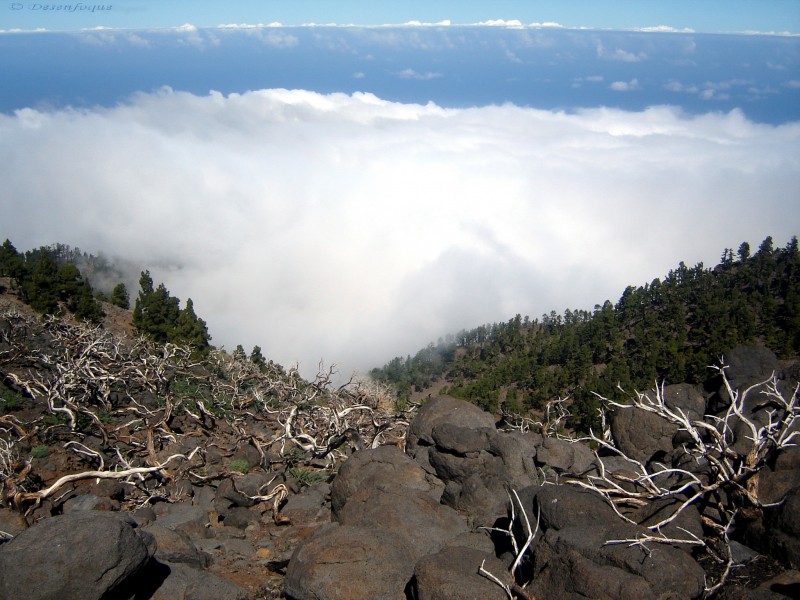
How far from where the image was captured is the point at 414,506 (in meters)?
9.66

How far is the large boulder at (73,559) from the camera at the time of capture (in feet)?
22.2

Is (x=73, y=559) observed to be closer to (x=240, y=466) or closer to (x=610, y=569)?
(x=610, y=569)

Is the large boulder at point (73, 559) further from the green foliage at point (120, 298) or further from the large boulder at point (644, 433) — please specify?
the green foliage at point (120, 298)

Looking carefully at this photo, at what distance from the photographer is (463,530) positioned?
9.66 meters

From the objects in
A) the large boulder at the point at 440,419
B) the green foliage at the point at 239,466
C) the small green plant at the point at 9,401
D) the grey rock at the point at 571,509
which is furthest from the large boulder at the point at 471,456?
the small green plant at the point at 9,401

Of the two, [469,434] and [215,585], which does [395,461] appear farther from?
[215,585]

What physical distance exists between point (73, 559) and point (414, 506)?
5.07 m

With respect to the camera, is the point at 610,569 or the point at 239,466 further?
the point at 239,466

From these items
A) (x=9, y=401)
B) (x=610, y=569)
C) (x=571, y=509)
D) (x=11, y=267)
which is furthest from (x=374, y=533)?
(x=11, y=267)

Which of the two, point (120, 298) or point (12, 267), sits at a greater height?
point (12, 267)

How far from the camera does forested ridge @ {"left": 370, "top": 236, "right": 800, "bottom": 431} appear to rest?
39.5 meters

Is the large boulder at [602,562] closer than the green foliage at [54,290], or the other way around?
the large boulder at [602,562]

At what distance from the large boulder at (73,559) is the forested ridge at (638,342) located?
28675 millimetres

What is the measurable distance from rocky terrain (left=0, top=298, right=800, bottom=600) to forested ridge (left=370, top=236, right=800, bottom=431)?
21216 millimetres
